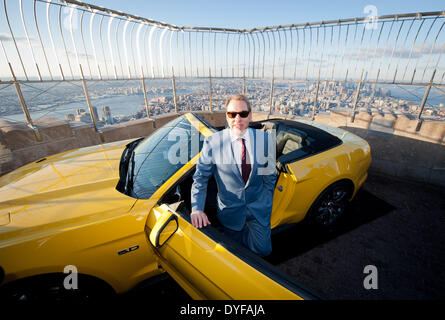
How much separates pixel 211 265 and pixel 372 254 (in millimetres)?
2539

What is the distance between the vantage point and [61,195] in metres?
1.80

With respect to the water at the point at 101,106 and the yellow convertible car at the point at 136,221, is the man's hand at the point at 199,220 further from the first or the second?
the water at the point at 101,106

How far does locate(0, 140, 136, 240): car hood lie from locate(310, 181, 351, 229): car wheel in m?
2.34

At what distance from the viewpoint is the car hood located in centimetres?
153

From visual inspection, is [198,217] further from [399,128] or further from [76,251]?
[399,128]

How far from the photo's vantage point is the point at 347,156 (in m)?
2.64

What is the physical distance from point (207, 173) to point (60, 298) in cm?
158

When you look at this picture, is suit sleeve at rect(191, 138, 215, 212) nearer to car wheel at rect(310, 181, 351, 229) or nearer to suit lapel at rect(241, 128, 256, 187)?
suit lapel at rect(241, 128, 256, 187)

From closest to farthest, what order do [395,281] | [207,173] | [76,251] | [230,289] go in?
1. [230,289]
2. [76,251]
3. [207,173]
4. [395,281]

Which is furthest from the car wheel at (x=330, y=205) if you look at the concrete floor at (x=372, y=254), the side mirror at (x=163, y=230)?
the side mirror at (x=163, y=230)

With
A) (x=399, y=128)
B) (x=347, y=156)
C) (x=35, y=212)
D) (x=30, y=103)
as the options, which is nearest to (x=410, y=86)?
(x=399, y=128)
